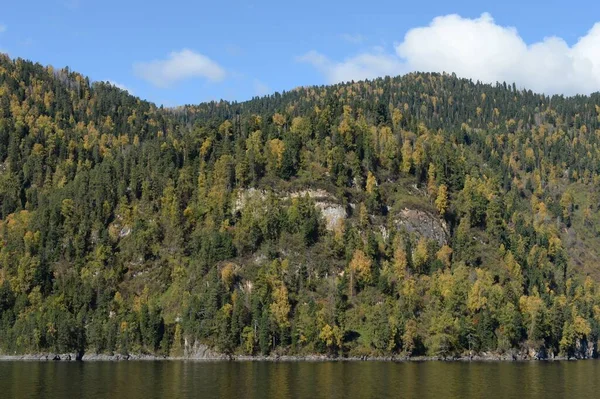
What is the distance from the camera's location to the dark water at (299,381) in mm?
102062

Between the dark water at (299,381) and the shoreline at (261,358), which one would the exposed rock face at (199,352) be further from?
the dark water at (299,381)

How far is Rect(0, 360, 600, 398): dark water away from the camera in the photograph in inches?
4018

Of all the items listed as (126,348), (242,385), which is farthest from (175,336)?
(242,385)

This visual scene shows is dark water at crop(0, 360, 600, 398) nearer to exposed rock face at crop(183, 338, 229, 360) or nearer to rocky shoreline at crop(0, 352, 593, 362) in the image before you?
rocky shoreline at crop(0, 352, 593, 362)

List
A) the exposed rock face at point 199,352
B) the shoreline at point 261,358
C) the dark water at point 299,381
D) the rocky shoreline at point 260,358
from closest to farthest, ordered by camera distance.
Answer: the dark water at point 299,381 < the shoreline at point 261,358 < the rocky shoreline at point 260,358 < the exposed rock face at point 199,352

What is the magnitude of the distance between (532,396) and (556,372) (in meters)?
49.3

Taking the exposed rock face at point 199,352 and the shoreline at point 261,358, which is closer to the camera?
the shoreline at point 261,358

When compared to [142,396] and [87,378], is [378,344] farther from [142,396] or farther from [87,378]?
[142,396]

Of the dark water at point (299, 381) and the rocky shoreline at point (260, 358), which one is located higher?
the dark water at point (299, 381)

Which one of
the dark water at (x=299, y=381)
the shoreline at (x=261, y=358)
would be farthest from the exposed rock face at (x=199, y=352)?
the dark water at (x=299, y=381)

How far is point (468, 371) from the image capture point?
142875 mm

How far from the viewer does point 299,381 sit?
390 feet

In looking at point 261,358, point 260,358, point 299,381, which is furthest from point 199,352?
point 299,381

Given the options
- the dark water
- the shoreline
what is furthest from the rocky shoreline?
the dark water
